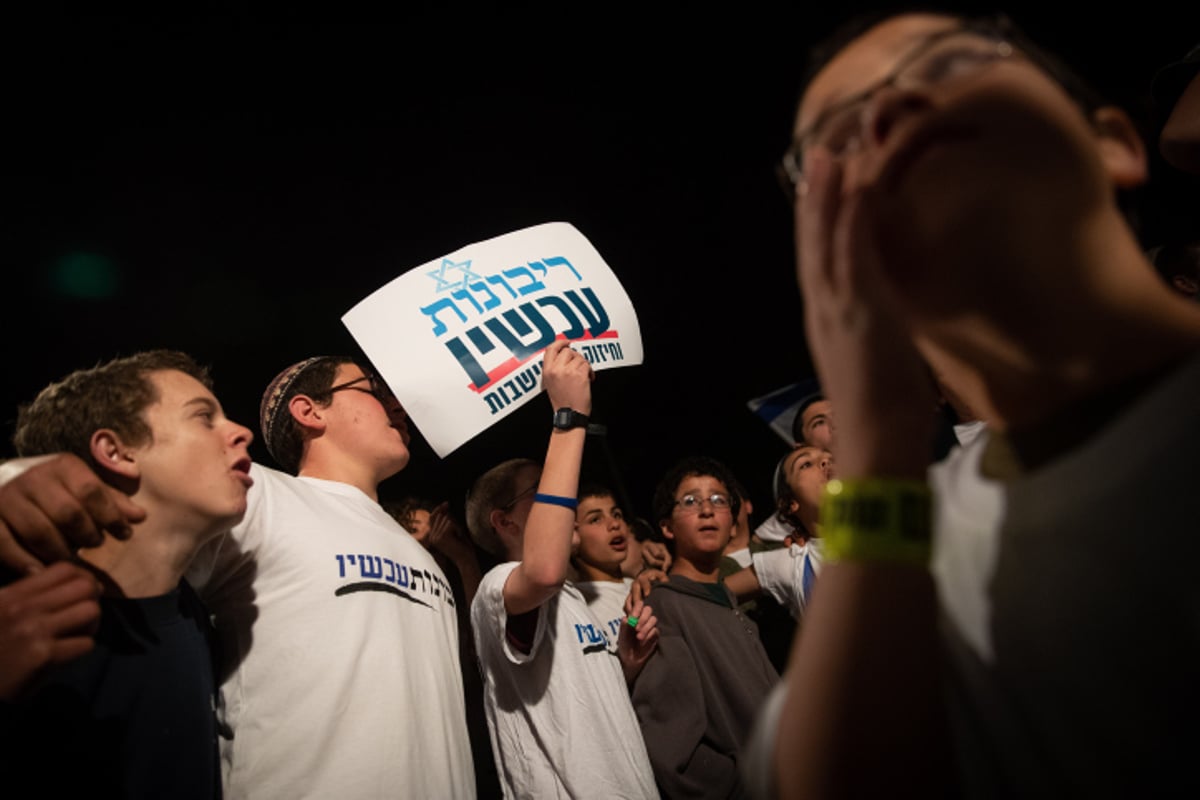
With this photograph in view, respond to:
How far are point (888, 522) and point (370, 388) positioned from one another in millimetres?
2196

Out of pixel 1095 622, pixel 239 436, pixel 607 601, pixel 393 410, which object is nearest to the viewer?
pixel 1095 622

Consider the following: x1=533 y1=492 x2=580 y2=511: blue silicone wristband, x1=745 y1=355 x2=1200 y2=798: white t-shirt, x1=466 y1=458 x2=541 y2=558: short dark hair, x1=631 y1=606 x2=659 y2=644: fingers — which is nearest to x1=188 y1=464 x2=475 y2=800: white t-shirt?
x1=533 y1=492 x2=580 y2=511: blue silicone wristband

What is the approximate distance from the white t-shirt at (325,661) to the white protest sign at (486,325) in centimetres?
42

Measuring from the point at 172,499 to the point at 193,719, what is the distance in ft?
1.55

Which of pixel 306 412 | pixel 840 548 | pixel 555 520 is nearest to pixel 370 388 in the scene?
pixel 306 412

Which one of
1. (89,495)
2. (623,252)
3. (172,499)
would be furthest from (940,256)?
(623,252)

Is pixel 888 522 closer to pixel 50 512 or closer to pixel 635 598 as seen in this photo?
pixel 50 512

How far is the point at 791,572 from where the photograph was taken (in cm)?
305

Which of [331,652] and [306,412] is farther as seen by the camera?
[306,412]

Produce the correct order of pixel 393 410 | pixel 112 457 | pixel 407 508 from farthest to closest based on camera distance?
pixel 407 508, pixel 393 410, pixel 112 457

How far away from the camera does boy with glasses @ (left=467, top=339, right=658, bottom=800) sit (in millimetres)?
2193

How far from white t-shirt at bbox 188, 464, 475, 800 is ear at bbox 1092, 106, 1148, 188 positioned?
72.3 inches

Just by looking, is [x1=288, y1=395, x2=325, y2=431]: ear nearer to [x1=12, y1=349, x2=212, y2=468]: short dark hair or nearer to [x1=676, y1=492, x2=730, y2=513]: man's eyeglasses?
[x1=12, y1=349, x2=212, y2=468]: short dark hair

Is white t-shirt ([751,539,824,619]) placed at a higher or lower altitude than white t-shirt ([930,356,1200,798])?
lower
